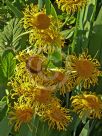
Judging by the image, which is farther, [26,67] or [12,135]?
[12,135]

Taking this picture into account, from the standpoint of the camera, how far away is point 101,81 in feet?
3.59

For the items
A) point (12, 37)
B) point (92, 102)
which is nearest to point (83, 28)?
point (12, 37)

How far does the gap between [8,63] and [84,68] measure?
22cm

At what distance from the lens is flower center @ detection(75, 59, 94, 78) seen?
0.91 m

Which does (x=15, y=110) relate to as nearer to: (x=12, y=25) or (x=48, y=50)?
(x=48, y=50)

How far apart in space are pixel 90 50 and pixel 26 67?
315 millimetres

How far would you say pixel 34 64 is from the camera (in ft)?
2.82

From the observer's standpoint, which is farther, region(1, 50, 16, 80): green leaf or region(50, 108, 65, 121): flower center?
region(1, 50, 16, 80): green leaf

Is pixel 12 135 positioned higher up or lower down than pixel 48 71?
lower down

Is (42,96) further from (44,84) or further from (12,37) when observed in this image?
(12,37)

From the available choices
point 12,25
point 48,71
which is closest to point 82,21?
point 12,25

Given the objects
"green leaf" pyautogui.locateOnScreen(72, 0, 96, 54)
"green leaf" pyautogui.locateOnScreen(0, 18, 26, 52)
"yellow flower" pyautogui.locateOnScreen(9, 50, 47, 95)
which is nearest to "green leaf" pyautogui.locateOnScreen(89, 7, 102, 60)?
"green leaf" pyautogui.locateOnScreen(72, 0, 96, 54)

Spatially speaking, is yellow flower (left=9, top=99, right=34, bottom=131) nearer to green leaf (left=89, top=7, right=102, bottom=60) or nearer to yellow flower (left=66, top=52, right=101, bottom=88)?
yellow flower (left=66, top=52, right=101, bottom=88)

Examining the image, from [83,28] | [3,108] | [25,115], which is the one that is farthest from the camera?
[83,28]
